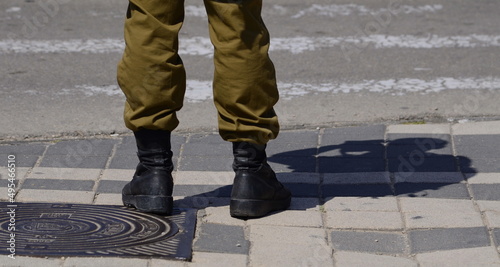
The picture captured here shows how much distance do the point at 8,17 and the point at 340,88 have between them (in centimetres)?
316

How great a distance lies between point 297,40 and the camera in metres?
6.55

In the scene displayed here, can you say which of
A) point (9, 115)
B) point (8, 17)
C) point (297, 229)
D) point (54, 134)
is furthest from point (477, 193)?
point (8, 17)

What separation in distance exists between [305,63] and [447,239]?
3.04m

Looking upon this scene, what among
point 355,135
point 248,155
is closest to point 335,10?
point 355,135

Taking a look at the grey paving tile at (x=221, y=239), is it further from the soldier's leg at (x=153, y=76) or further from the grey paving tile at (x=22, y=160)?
the grey paving tile at (x=22, y=160)

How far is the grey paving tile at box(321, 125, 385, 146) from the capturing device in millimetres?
4347

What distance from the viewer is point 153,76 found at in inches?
120

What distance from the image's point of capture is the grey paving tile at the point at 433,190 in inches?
140

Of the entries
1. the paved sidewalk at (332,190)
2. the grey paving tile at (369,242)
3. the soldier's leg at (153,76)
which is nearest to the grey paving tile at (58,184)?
the paved sidewalk at (332,190)

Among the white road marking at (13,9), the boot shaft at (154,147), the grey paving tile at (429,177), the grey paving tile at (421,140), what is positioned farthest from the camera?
the white road marking at (13,9)

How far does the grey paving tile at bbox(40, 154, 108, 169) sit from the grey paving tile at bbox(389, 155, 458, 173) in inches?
54.6

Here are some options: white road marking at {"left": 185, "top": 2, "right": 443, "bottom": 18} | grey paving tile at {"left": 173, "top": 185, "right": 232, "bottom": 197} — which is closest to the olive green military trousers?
grey paving tile at {"left": 173, "top": 185, "right": 232, "bottom": 197}

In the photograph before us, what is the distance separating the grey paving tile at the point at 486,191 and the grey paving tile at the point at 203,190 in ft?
3.50

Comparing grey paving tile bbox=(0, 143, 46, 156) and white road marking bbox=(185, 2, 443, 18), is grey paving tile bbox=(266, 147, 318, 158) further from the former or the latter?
white road marking bbox=(185, 2, 443, 18)
